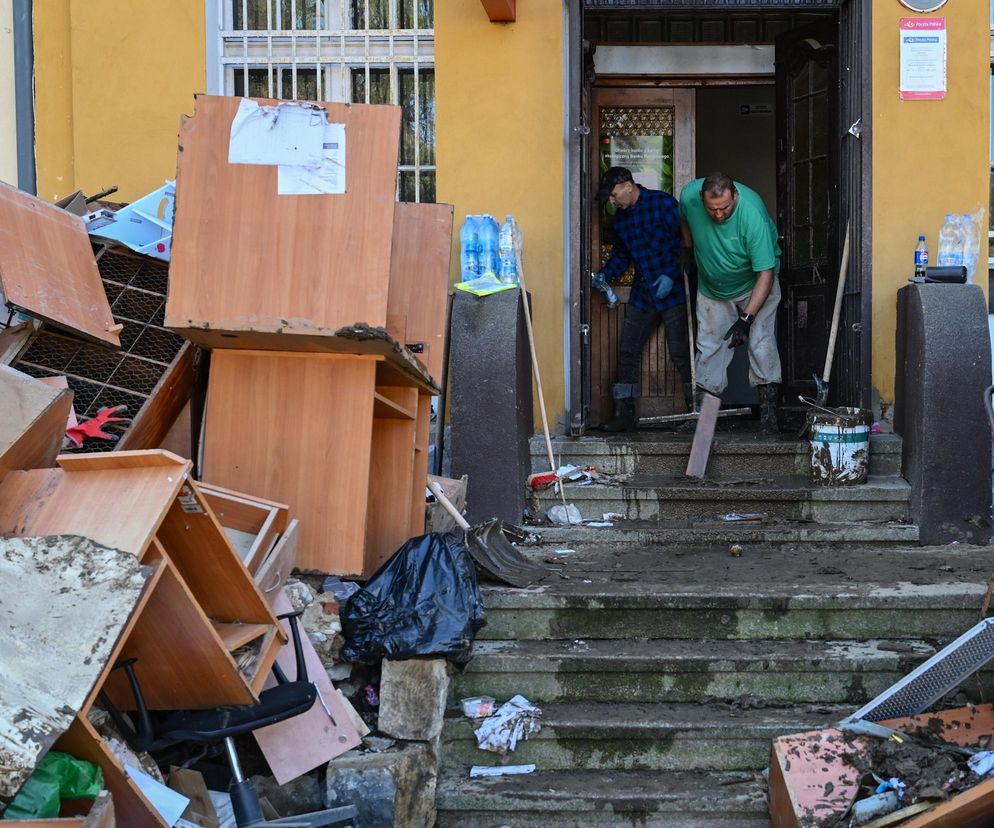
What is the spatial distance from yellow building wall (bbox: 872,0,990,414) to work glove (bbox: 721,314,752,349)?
2.71 feet

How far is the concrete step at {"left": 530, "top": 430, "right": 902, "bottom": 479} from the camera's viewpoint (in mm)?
6754

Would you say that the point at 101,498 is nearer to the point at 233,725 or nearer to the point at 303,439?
the point at 233,725

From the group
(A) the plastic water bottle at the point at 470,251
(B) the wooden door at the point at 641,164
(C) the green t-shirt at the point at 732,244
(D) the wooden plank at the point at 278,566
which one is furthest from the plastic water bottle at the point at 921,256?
(D) the wooden plank at the point at 278,566

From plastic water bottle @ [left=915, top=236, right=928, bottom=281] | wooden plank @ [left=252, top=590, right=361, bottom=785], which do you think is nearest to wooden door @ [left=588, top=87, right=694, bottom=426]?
plastic water bottle @ [left=915, top=236, right=928, bottom=281]

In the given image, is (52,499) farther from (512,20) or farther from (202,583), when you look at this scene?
(512,20)

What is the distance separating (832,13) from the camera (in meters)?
7.44

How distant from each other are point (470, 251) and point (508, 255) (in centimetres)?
23

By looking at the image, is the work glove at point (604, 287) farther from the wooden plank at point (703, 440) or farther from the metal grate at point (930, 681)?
the metal grate at point (930, 681)

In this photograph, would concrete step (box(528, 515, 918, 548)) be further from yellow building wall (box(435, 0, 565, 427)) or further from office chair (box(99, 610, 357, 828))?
office chair (box(99, 610, 357, 828))

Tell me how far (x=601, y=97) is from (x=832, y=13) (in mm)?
1936

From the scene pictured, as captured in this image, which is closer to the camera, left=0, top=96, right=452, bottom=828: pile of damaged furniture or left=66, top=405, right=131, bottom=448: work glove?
left=0, top=96, right=452, bottom=828: pile of damaged furniture

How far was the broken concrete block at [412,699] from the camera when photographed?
177 inches

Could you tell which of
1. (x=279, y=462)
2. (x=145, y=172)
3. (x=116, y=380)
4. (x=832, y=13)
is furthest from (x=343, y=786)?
(x=832, y=13)

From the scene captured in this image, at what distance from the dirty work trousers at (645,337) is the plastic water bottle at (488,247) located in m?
1.55
